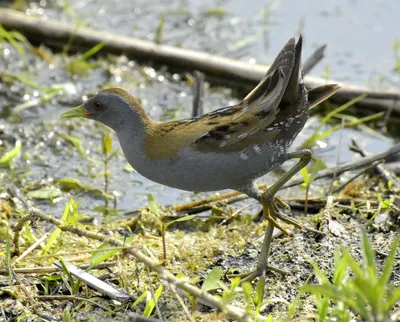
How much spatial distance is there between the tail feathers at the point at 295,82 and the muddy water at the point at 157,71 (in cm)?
178

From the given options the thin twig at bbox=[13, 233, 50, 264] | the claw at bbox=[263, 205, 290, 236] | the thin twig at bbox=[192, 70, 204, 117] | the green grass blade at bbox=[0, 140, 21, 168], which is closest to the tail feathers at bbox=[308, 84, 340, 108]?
the claw at bbox=[263, 205, 290, 236]

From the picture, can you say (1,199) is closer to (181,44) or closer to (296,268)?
(296,268)

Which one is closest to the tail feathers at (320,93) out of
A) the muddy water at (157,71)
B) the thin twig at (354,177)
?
the thin twig at (354,177)

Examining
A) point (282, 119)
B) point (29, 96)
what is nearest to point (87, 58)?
point (29, 96)

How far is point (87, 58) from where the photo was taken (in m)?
8.04

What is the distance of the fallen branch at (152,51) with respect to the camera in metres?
7.20

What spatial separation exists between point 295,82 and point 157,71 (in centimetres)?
350

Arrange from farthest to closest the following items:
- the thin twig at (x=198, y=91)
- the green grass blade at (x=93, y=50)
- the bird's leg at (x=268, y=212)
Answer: the green grass blade at (x=93, y=50) < the thin twig at (x=198, y=91) < the bird's leg at (x=268, y=212)

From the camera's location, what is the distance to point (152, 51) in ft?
25.7

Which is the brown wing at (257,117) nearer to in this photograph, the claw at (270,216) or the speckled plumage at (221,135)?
the speckled plumage at (221,135)

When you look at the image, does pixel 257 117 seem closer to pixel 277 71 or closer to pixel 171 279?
pixel 277 71

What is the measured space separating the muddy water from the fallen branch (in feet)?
0.46

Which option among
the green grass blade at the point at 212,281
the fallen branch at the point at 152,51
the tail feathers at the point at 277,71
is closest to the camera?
the green grass blade at the point at 212,281

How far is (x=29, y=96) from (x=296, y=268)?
3.56m
